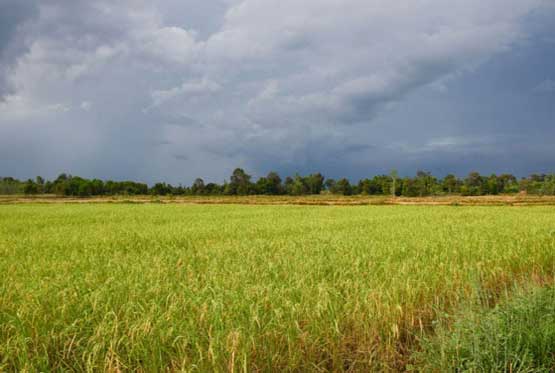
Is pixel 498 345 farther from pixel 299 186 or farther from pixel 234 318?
pixel 299 186

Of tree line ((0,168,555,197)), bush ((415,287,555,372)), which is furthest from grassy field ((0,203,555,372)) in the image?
tree line ((0,168,555,197))

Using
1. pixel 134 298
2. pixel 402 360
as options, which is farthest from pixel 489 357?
pixel 134 298

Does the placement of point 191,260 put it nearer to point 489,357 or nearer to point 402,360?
point 402,360

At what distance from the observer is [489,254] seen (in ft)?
23.5

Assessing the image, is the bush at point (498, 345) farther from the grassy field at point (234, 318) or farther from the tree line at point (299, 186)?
the tree line at point (299, 186)

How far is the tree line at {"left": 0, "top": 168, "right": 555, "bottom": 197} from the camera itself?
113m

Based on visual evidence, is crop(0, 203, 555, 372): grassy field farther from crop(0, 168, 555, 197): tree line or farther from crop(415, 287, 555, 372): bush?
crop(0, 168, 555, 197): tree line

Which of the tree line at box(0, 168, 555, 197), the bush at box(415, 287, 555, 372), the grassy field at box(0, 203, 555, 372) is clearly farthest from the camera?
the tree line at box(0, 168, 555, 197)

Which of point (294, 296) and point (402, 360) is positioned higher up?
point (294, 296)

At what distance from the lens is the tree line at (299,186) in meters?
113

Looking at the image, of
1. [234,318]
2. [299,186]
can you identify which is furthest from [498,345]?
[299,186]

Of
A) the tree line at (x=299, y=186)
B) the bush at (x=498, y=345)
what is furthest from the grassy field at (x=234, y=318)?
the tree line at (x=299, y=186)

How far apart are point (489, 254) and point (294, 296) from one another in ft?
16.8

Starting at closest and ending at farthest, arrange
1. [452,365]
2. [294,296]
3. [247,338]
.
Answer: [452,365], [247,338], [294,296]
